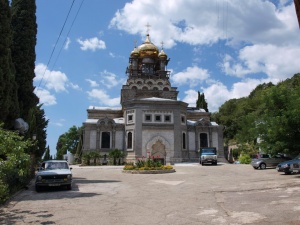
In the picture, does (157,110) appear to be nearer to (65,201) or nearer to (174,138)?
(174,138)

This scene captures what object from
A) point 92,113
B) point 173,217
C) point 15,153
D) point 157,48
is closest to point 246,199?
point 173,217

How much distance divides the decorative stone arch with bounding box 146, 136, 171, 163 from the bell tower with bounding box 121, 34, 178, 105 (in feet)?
41.0

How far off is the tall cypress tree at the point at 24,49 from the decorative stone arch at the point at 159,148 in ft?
75.3

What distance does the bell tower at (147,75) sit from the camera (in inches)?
2047

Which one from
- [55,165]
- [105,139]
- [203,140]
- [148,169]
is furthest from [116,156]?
[55,165]

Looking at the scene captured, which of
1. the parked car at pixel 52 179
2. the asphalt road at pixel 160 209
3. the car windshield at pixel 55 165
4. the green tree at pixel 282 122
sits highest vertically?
the green tree at pixel 282 122

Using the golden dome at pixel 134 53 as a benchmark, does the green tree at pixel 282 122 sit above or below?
below

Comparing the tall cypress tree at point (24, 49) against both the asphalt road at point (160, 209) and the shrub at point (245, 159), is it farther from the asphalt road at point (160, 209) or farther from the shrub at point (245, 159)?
the shrub at point (245, 159)

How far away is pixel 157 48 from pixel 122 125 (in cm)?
2011

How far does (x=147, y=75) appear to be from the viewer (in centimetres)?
5500

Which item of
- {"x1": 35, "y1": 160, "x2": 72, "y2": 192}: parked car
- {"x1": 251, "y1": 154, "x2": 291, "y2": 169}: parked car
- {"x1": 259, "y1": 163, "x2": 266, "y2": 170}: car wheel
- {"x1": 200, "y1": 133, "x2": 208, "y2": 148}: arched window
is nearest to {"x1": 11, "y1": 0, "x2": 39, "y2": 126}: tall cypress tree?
{"x1": 35, "y1": 160, "x2": 72, "y2": 192}: parked car

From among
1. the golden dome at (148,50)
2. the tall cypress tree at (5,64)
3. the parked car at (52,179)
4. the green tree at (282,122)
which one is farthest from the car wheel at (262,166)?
the golden dome at (148,50)

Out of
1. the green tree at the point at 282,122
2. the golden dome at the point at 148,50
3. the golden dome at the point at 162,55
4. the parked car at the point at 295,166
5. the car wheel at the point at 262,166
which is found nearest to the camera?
the parked car at the point at 295,166

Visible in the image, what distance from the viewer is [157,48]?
187 feet
